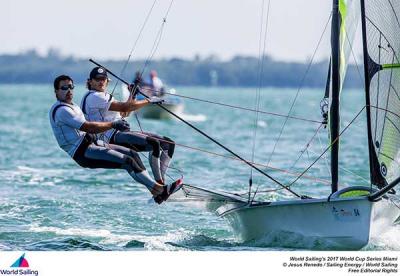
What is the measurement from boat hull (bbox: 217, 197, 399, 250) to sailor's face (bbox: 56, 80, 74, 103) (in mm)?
1931

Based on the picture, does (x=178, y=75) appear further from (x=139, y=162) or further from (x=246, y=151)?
(x=139, y=162)

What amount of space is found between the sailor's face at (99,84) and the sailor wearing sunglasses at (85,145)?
279mm

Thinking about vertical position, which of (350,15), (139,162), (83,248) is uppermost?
(350,15)

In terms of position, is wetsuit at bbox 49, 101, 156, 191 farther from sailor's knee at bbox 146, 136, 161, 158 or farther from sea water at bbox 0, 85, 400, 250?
sea water at bbox 0, 85, 400, 250

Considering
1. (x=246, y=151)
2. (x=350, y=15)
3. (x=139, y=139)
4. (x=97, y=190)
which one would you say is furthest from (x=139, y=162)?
(x=246, y=151)

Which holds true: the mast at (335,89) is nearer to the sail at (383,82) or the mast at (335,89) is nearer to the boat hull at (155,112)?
the sail at (383,82)

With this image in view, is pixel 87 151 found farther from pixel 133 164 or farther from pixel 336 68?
pixel 336 68

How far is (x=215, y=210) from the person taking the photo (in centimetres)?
1040

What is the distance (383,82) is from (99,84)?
2642mm

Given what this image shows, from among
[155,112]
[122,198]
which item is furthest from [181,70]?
[122,198]

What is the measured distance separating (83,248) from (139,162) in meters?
1.02
